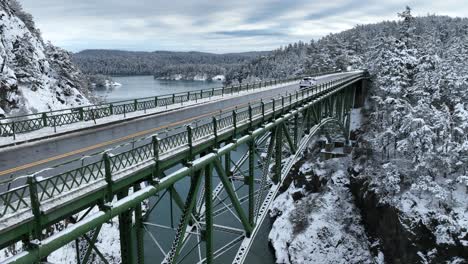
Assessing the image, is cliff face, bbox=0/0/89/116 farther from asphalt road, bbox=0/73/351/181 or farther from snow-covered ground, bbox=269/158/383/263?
snow-covered ground, bbox=269/158/383/263

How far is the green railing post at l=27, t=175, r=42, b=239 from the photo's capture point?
273 inches

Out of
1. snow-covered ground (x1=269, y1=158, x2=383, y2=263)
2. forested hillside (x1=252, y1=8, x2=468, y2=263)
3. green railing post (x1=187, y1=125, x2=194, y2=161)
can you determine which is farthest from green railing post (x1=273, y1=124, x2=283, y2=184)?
forested hillside (x1=252, y1=8, x2=468, y2=263)

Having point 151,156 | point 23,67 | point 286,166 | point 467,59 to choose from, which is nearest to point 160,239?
point 286,166

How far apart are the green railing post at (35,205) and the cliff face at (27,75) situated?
36.2 meters

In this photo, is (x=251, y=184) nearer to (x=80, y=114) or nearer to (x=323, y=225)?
(x=80, y=114)

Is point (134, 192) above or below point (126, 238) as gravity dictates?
above

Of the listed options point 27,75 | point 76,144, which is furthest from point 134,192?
point 27,75

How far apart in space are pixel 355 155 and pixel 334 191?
6.27m

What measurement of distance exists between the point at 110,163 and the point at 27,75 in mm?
52276

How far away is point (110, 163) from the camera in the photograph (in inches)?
390

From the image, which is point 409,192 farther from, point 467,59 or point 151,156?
point 151,156

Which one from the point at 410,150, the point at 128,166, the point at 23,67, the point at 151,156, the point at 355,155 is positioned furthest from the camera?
the point at 23,67

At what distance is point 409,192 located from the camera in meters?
34.9

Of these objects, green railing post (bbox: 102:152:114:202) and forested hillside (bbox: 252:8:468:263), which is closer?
green railing post (bbox: 102:152:114:202)
